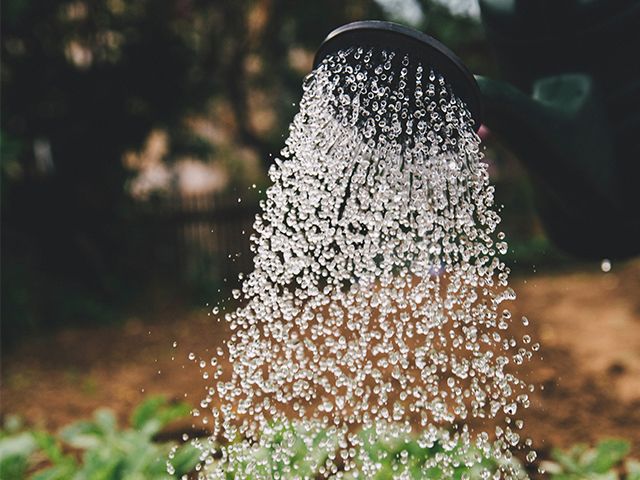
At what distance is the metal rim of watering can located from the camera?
1.37 metres

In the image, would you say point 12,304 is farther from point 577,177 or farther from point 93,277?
point 577,177

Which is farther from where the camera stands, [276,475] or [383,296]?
[276,475]

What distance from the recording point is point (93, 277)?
7.10m

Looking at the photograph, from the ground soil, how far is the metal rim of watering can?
91.7 inches

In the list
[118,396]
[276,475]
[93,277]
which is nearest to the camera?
[276,475]

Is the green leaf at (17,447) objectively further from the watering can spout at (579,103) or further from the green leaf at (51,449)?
the watering can spout at (579,103)

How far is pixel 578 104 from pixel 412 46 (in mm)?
687

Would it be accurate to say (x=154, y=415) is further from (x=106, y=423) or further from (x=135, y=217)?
(x=135, y=217)

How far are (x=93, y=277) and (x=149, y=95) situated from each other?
2045 mm

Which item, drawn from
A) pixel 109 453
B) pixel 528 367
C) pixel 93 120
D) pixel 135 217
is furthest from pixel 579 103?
pixel 135 217

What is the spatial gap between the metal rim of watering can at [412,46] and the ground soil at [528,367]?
233 centimetres

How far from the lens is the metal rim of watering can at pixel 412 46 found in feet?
4.50

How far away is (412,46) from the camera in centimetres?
139

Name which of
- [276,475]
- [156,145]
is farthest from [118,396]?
[156,145]
